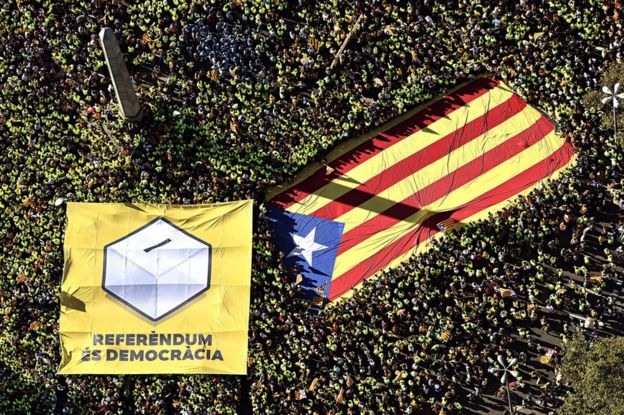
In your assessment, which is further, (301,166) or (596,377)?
(301,166)

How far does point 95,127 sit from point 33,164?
298 centimetres

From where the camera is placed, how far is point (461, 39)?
118 ft

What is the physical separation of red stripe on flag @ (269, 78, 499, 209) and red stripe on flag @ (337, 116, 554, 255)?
7.52 feet

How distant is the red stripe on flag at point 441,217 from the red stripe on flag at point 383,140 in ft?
11.8

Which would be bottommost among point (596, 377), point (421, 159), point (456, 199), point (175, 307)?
point (596, 377)

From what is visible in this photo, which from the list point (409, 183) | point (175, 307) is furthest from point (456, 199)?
point (175, 307)

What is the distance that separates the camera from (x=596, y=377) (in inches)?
1168

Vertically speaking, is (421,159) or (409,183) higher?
(421,159)

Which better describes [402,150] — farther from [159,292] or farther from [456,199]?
[159,292]

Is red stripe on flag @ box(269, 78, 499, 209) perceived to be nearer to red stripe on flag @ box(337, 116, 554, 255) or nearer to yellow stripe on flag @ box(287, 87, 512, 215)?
yellow stripe on flag @ box(287, 87, 512, 215)

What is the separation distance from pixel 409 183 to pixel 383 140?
2.08m

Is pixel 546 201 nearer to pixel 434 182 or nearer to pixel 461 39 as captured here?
pixel 434 182

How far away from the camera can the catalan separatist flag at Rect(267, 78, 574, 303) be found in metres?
35.2

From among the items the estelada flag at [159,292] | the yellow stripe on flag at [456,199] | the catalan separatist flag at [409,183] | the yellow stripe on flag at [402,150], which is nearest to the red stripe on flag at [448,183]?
the catalan separatist flag at [409,183]
